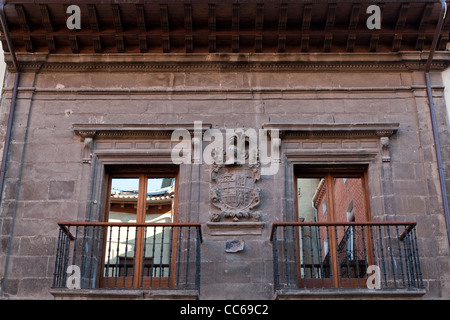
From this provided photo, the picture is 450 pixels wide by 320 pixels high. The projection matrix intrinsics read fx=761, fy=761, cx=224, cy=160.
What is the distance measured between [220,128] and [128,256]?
7.02ft

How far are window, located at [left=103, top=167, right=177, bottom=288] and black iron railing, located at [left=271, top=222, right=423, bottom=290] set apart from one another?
148 cm

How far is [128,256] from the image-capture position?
995 cm

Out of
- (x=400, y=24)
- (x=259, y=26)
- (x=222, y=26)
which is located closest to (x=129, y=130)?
(x=222, y=26)

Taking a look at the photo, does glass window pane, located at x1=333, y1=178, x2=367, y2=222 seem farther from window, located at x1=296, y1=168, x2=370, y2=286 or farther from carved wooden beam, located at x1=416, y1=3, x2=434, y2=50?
carved wooden beam, located at x1=416, y1=3, x2=434, y2=50

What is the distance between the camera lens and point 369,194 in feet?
33.3

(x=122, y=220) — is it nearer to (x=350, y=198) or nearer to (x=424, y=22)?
(x=350, y=198)

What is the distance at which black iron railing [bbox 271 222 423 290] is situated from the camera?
9359 mm

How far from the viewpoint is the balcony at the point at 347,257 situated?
30.5 ft

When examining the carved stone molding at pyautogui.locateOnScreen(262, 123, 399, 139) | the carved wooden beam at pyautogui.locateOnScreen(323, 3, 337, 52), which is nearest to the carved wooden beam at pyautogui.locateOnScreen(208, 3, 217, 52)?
the carved stone molding at pyautogui.locateOnScreen(262, 123, 399, 139)

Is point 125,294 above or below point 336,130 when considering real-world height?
below

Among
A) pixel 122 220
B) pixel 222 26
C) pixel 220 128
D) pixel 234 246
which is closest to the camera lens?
pixel 234 246

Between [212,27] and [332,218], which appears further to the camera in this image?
[212,27]
